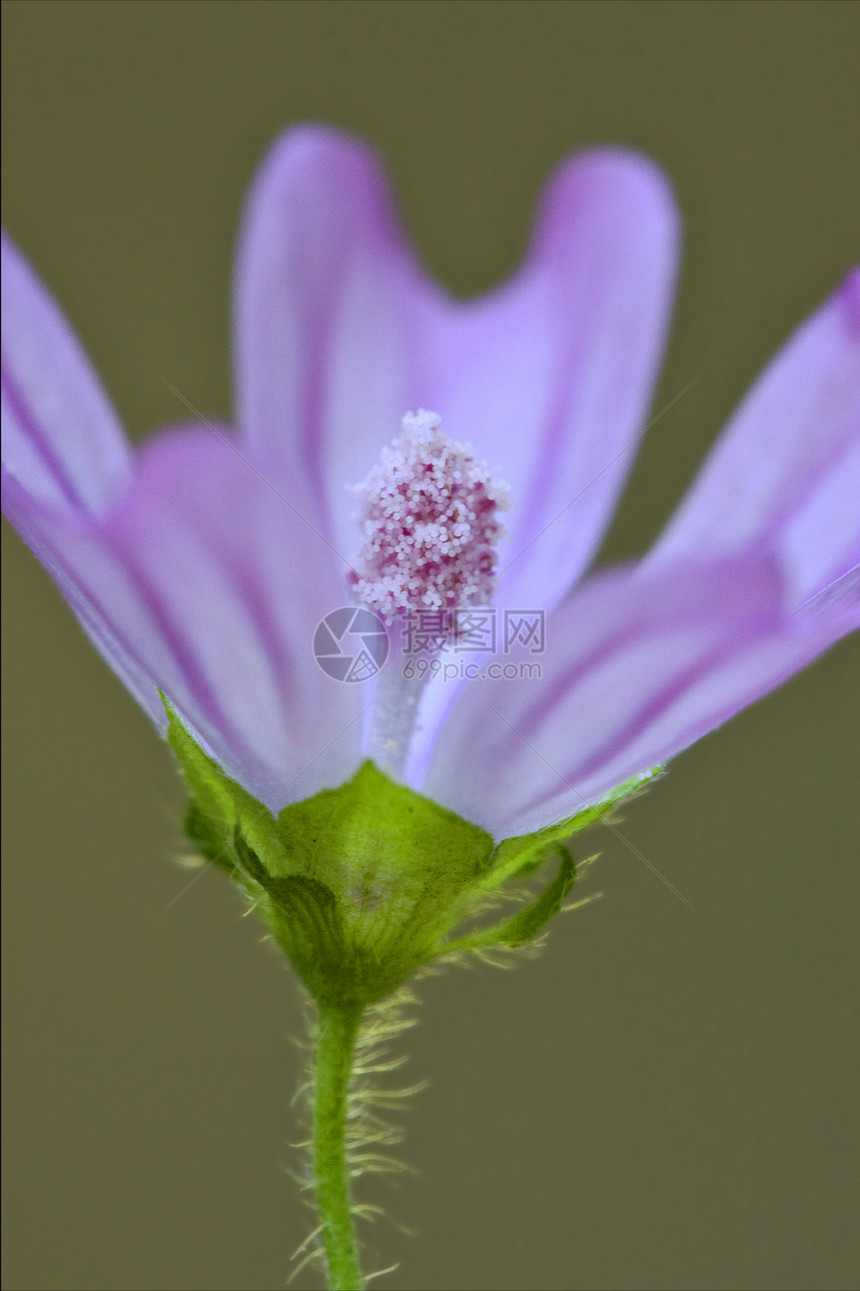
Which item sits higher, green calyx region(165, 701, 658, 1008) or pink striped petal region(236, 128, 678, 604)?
pink striped petal region(236, 128, 678, 604)

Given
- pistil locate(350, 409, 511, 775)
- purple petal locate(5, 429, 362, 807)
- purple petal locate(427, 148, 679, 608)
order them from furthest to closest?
purple petal locate(427, 148, 679, 608) → pistil locate(350, 409, 511, 775) → purple petal locate(5, 429, 362, 807)

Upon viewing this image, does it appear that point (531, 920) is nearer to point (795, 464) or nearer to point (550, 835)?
point (550, 835)

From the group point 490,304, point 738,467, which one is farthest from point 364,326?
point 738,467

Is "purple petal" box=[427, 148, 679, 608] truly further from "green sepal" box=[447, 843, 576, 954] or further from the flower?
"green sepal" box=[447, 843, 576, 954]

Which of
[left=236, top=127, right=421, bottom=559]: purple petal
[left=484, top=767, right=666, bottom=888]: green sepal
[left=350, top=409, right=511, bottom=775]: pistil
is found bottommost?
[left=484, top=767, right=666, bottom=888]: green sepal

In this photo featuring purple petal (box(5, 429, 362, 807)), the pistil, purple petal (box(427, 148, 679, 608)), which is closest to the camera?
purple petal (box(5, 429, 362, 807))

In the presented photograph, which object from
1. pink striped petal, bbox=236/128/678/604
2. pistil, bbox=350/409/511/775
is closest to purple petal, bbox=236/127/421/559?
pink striped petal, bbox=236/128/678/604

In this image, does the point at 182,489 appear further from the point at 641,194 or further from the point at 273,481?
the point at 641,194
